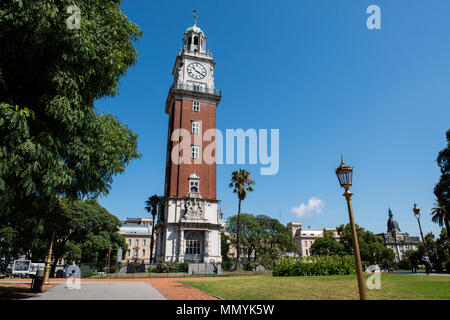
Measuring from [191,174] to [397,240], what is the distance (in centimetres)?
12593

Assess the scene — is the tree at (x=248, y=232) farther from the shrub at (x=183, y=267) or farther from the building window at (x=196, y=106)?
the building window at (x=196, y=106)

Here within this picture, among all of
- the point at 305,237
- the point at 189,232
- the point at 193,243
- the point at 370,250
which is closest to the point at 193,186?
the point at 189,232

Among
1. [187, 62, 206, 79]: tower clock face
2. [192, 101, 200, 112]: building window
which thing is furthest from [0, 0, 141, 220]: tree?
[187, 62, 206, 79]: tower clock face

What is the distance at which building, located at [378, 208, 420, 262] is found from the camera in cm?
12700

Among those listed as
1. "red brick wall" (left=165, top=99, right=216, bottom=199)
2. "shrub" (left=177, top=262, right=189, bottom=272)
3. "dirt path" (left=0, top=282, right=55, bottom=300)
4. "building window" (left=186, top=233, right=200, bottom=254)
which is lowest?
"shrub" (left=177, top=262, right=189, bottom=272)

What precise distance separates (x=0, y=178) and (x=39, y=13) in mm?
4378

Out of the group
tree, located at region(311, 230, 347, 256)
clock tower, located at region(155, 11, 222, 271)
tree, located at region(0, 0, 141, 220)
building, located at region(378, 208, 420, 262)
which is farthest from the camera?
building, located at region(378, 208, 420, 262)

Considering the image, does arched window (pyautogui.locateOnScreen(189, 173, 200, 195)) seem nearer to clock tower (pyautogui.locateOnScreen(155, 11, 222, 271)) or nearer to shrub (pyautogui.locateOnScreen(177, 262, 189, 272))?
clock tower (pyautogui.locateOnScreen(155, 11, 222, 271))

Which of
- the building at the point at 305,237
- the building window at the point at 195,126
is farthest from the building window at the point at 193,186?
the building at the point at 305,237

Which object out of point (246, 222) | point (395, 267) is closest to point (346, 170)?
point (246, 222)

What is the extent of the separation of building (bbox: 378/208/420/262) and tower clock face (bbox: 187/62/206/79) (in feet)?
388

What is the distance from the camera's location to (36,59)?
8.41 m

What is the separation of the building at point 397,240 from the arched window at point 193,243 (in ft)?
377

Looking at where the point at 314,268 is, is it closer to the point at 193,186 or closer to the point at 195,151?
the point at 193,186
